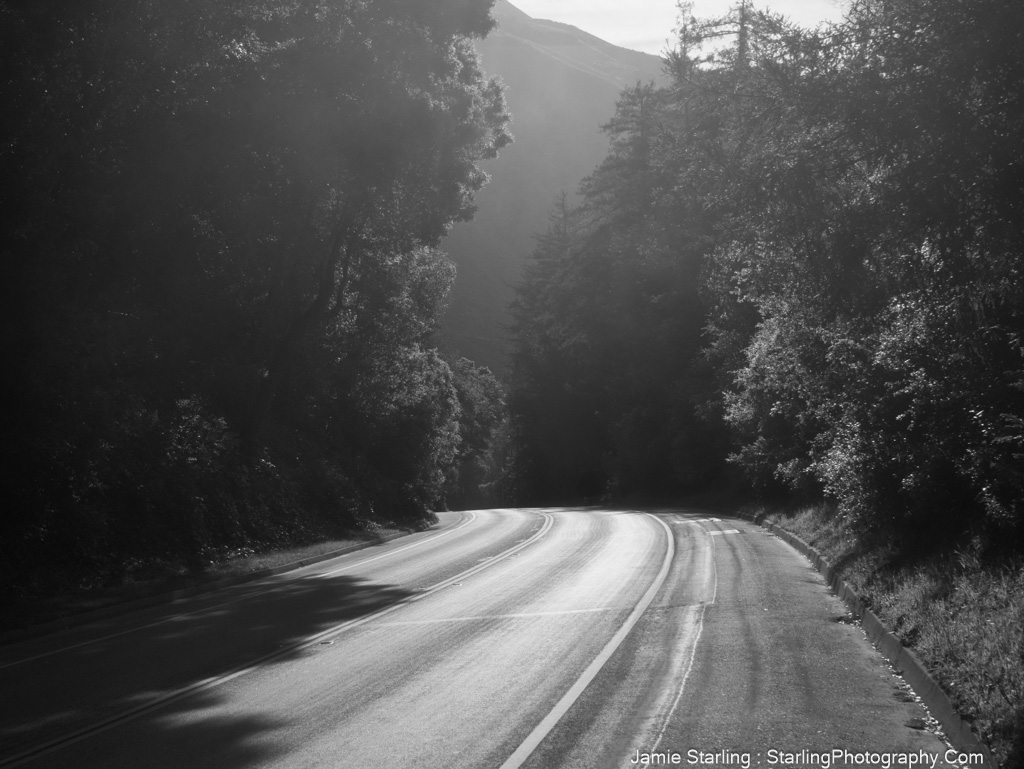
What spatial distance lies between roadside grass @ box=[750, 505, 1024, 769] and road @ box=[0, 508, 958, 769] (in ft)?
1.29

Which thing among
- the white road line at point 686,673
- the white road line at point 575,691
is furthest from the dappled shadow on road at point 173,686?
the white road line at point 686,673

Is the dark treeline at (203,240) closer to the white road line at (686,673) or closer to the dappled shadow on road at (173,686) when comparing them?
the dappled shadow on road at (173,686)

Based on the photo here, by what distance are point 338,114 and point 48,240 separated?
830 cm

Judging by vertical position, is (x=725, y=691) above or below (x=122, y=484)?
below

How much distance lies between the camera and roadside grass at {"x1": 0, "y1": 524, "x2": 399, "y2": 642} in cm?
1420

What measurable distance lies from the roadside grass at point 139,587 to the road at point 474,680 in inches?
29.2

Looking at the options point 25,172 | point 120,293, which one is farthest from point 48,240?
point 120,293

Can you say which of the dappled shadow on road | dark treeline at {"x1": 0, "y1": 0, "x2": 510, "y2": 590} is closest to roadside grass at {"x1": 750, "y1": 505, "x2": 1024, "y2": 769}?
the dappled shadow on road

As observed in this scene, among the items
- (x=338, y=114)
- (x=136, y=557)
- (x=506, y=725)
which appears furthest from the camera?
(x=338, y=114)

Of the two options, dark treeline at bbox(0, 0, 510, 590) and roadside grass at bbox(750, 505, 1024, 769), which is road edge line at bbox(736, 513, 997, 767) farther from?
dark treeline at bbox(0, 0, 510, 590)

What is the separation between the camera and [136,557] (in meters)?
19.3

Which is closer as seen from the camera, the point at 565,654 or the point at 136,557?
the point at 565,654

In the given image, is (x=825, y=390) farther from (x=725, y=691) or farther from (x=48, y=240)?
(x=48, y=240)

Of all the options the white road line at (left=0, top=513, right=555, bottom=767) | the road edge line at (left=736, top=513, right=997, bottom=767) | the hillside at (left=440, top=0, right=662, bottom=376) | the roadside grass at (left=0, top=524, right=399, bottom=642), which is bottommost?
the road edge line at (left=736, top=513, right=997, bottom=767)
